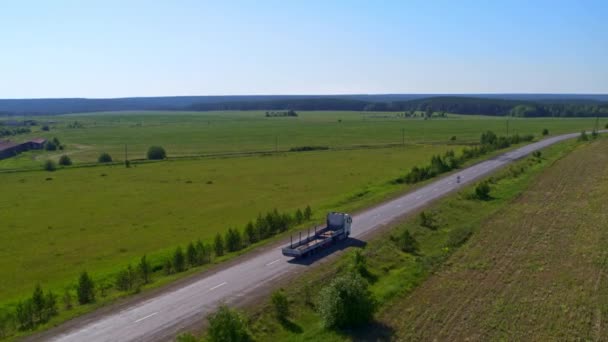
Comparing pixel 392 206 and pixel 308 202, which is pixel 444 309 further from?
pixel 308 202

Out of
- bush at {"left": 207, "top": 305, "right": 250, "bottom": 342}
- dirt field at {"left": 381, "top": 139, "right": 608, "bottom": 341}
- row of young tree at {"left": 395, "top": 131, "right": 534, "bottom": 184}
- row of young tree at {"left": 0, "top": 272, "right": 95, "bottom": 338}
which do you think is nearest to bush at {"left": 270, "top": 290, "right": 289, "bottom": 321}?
bush at {"left": 207, "top": 305, "right": 250, "bottom": 342}

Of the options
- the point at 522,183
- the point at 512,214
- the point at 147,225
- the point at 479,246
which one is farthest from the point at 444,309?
the point at 522,183

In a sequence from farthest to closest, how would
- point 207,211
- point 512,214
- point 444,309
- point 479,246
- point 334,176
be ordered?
point 334,176 → point 207,211 → point 512,214 → point 479,246 → point 444,309

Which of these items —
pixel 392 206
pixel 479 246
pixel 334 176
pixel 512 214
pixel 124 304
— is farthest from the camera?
pixel 334 176

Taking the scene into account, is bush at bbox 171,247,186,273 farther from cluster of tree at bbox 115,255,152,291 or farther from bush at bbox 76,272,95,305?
bush at bbox 76,272,95,305

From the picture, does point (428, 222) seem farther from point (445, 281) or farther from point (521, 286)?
point (521, 286)
